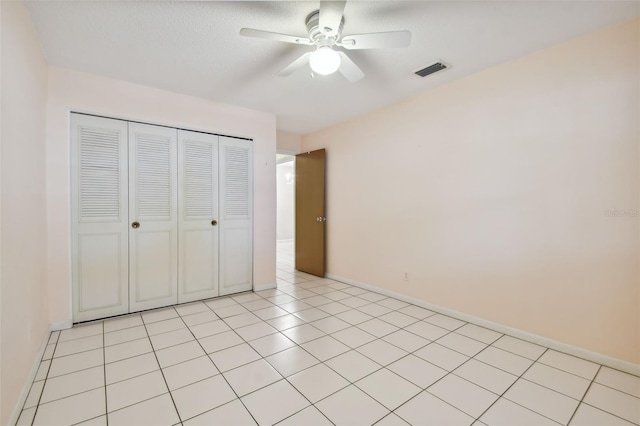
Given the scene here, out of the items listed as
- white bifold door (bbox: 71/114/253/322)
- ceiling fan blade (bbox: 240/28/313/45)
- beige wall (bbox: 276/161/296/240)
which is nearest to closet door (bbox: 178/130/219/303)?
white bifold door (bbox: 71/114/253/322)

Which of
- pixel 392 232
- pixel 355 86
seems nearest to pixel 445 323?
pixel 392 232

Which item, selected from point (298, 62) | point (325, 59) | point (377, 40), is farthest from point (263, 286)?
point (377, 40)

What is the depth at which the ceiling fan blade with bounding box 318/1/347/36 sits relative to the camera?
65.2 inches

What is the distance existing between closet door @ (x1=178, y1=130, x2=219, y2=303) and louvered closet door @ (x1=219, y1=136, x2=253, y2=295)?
0.34ft

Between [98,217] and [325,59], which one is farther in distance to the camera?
[98,217]

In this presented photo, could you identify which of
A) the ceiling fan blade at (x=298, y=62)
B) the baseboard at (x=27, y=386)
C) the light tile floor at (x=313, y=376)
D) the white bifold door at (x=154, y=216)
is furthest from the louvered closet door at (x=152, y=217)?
the ceiling fan blade at (x=298, y=62)

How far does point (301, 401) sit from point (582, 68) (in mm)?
3438

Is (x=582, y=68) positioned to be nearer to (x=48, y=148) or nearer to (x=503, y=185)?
(x=503, y=185)

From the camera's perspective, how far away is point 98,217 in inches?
117

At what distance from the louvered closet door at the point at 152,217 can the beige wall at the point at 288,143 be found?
211 centimetres

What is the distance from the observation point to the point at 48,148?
8.77 ft

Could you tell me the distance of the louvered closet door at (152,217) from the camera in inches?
125

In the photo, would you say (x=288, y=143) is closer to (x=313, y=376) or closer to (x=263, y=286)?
(x=263, y=286)

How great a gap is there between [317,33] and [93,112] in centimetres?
259
